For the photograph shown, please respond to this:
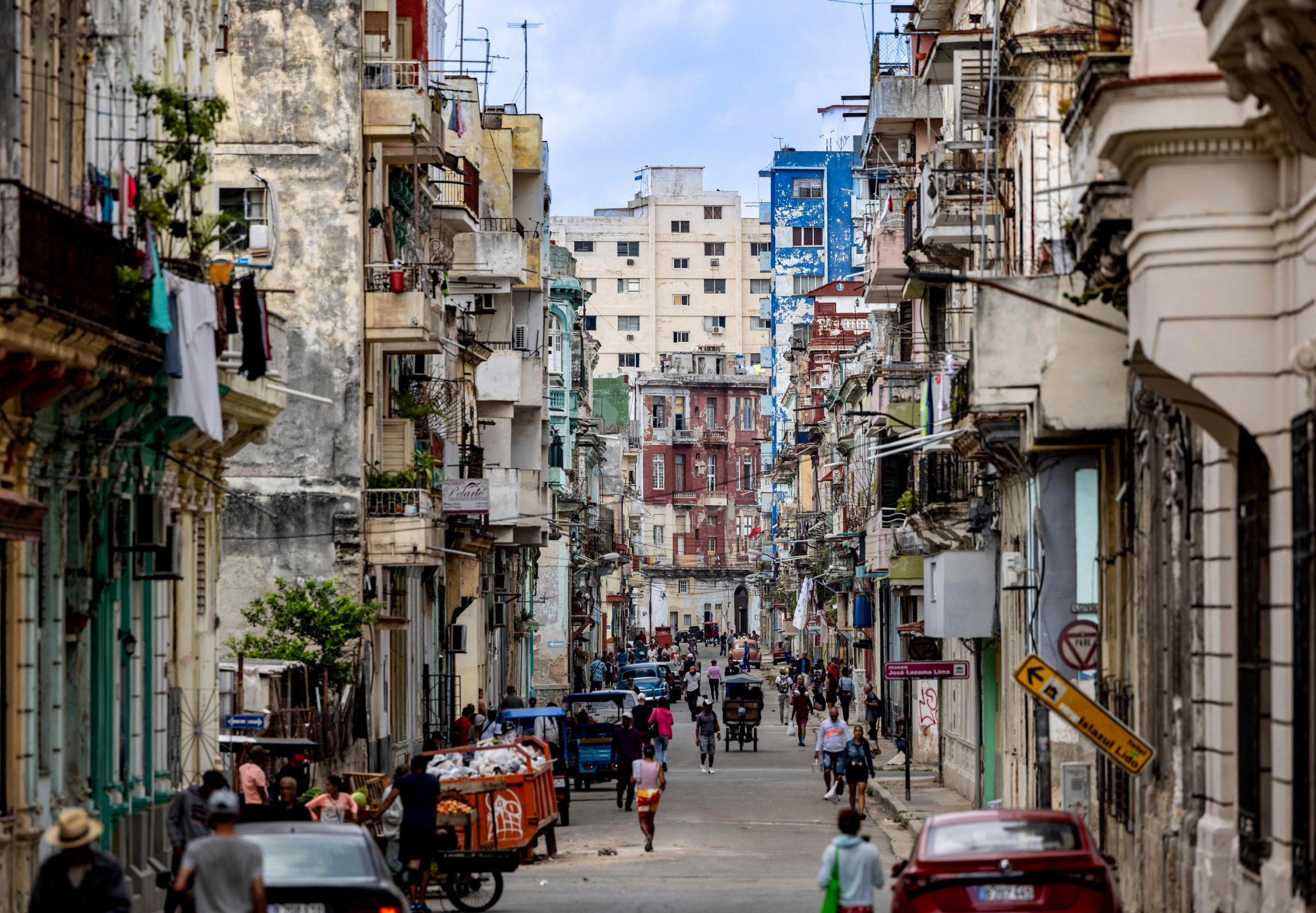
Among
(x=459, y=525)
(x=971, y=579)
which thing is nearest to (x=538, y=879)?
(x=971, y=579)

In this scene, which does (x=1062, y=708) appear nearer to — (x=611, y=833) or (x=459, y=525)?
(x=611, y=833)

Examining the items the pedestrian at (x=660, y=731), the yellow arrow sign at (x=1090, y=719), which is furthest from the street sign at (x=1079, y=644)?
the pedestrian at (x=660, y=731)

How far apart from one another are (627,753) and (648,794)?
7.76 meters

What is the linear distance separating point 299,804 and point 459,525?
26046mm

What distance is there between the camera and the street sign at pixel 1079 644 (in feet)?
66.8

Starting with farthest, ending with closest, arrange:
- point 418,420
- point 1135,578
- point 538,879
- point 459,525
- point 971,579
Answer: point 459,525 → point 418,420 → point 971,579 → point 538,879 → point 1135,578

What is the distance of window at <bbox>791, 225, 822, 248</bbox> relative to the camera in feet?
415

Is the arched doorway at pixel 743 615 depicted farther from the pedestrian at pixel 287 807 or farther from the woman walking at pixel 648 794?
the pedestrian at pixel 287 807

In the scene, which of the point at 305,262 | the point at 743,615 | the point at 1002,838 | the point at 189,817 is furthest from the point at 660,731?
the point at 743,615

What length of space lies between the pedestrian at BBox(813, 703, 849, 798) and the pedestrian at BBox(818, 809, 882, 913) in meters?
21.5

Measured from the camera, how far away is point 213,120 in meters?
23.5

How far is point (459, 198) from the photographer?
5325cm

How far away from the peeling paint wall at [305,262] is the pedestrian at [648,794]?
922cm

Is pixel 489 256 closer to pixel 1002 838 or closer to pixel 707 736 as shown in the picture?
pixel 707 736
